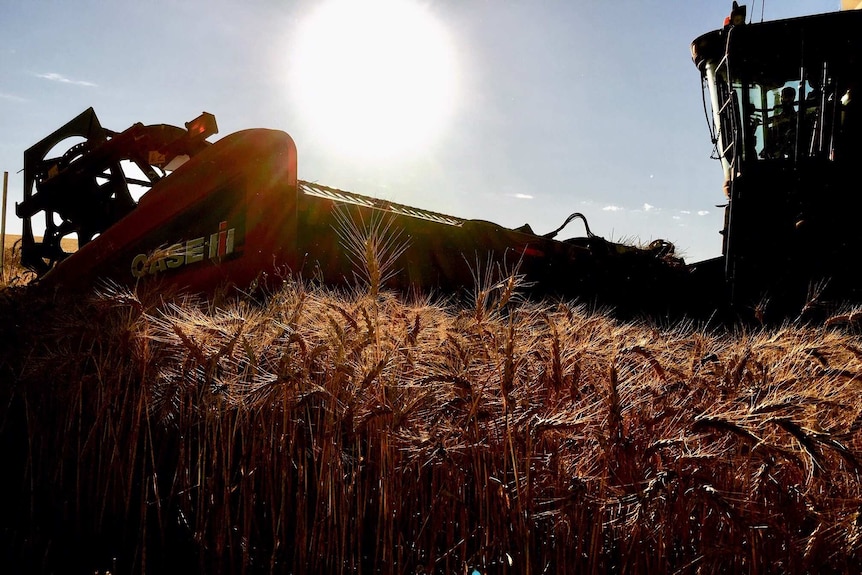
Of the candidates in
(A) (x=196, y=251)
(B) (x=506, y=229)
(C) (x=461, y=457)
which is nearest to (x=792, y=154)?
(B) (x=506, y=229)

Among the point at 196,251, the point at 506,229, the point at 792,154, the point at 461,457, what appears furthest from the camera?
the point at 506,229

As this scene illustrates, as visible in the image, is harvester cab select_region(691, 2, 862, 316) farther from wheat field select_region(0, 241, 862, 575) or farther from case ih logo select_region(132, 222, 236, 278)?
case ih logo select_region(132, 222, 236, 278)

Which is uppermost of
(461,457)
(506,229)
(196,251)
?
(506,229)

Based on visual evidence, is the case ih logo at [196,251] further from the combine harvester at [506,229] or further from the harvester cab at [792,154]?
the harvester cab at [792,154]

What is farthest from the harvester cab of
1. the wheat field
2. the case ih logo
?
the case ih logo

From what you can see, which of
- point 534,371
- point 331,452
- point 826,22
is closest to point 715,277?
point 826,22

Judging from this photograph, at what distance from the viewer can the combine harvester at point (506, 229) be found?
4.10 meters

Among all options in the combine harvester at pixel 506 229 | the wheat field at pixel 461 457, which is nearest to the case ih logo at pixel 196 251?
the combine harvester at pixel 506 229

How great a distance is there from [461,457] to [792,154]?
13.4 ft

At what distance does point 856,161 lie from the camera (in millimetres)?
4551

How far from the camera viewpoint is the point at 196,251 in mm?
4215

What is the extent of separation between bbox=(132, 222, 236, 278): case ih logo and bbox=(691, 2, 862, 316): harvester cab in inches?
141

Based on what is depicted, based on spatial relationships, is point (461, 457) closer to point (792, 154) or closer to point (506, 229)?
point (506, 229)

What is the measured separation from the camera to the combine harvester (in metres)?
4.10
